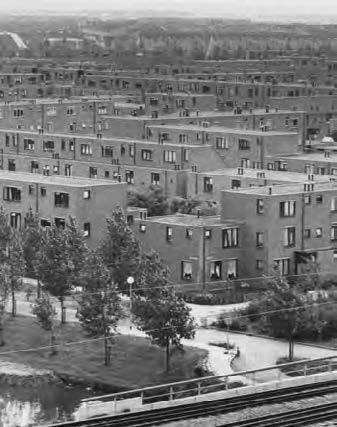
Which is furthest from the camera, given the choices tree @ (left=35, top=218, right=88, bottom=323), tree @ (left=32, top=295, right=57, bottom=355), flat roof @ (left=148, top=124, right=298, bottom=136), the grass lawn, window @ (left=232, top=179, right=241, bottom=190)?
flat roof @ (left=148, top=124, right=298, bottom=136)

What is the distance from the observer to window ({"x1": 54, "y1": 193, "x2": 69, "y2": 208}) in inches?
1106

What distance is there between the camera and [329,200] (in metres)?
27.9

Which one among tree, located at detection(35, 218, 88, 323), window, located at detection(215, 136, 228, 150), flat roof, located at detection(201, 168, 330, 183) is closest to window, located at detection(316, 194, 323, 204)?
flat roof, located at detection(201, 168, 330, 183)

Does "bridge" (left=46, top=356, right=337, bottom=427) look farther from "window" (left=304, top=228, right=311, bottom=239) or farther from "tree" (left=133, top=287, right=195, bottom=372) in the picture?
"window" (left=304, top=228, right=311, bottom=239)

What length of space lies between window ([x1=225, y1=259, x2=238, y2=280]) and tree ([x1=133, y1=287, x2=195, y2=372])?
15.1ft

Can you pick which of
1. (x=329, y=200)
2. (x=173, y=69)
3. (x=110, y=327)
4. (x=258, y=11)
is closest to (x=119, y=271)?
(x=110, y=327)

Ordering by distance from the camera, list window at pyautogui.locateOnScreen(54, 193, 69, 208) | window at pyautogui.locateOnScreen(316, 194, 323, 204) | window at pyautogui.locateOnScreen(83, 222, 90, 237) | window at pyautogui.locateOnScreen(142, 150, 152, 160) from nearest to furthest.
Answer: window at pyautogui.locateOnScreen(316, 194, 323, 204)
window at pyautogui.locateOnScreen(83, 222, 90, 237)
window at pyautogui.locateOnScreen(54, 193, 69, 208)
window at pyautogui.locateOnScreen(142, 150, 152, 160)

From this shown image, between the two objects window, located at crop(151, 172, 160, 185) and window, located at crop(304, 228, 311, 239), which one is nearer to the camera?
window, located at crop(304, 228, 311, 239)

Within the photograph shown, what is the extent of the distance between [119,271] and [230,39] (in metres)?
74.7

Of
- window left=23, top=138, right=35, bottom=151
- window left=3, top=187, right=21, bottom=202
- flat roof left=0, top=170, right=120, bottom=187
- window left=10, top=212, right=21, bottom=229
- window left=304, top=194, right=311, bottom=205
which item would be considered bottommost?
window left=23, top=138, right=35, bottom=151

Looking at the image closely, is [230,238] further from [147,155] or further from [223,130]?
[223,130]

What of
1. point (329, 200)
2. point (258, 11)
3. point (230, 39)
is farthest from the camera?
point (258, 11)

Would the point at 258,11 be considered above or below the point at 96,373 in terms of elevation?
below

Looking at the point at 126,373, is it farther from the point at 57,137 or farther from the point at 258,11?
the point at 258,11
